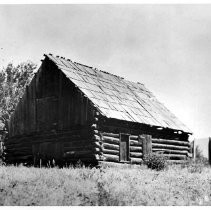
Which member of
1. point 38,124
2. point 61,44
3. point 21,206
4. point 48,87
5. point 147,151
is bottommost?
point 21,206

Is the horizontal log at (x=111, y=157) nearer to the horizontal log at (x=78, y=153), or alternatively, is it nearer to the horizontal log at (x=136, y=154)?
the horizontal log at (x=78, y=153)

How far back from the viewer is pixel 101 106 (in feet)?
63.8

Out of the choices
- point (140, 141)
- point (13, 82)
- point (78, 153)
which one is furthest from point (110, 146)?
point (13, 82)

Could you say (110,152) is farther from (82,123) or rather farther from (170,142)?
(170,142)

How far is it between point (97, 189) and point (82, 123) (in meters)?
6.88

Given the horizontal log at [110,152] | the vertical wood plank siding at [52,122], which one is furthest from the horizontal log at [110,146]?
the vertical wood plank siding at [52,122]

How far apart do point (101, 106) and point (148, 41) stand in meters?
4.08

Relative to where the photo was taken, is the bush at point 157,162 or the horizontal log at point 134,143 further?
the horizontal log at point 134,143

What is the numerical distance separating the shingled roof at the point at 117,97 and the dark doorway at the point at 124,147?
3.52ft

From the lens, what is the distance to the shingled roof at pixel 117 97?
20312 millimetres

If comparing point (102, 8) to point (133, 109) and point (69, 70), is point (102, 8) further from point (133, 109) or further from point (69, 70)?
point (133, 109)

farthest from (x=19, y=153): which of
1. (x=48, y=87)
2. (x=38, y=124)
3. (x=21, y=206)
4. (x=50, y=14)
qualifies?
(x=21, y=206)

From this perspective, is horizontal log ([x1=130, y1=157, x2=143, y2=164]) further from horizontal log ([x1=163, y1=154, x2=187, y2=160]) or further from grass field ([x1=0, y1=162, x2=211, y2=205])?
grass field ([x1=0, y1=162, x2=211, y2=205])

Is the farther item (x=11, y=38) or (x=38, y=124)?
(x=38, y=124)
